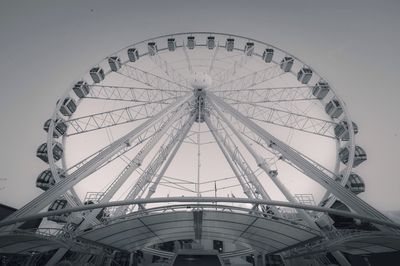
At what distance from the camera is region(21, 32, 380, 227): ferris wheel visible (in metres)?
17.0

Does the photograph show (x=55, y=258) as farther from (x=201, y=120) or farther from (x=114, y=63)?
(x=114, y=63)

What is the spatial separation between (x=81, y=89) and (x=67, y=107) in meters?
1.89

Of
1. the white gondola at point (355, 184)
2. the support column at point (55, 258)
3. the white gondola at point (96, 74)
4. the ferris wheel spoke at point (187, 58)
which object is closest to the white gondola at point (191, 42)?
the ferris wheel spoke at point (187, 58)

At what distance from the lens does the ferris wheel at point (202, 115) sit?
17.0 meters

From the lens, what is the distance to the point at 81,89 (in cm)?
1967

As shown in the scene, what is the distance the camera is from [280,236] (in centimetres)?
1459

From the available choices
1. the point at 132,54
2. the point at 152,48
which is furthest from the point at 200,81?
the point at 132,54

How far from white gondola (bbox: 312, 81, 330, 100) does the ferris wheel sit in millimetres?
80

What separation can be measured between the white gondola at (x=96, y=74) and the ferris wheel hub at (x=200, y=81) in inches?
312

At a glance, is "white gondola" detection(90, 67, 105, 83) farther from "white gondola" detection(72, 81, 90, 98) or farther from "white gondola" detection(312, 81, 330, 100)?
"white gondola" detection(312, 81, 330, 100)

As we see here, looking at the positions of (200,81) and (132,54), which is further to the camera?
(132,54)

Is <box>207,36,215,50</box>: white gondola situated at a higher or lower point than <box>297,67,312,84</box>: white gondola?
higher

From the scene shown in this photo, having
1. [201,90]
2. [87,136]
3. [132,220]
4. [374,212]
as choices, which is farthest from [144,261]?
[374,212]

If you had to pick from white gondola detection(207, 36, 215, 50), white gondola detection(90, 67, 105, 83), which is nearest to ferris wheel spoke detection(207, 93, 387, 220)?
white gondola detection(207, 36, 215, 50)
